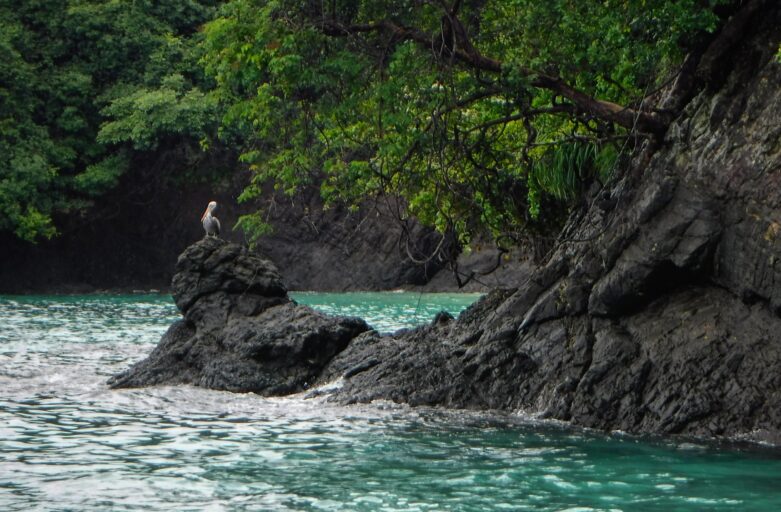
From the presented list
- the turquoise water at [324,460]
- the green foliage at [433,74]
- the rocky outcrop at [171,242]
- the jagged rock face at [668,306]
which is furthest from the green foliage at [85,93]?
the jagged rock face at [668,306]

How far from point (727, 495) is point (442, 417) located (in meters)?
4.30

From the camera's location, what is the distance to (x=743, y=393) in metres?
11.6

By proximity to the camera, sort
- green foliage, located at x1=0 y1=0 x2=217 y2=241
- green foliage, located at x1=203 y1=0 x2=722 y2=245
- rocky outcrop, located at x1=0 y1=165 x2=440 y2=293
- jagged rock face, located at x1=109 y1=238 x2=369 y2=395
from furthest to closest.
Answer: rocky outcrop, located at x1=0 y1=165 x2=440 y2=293 → green foliage, located at x1=0 y1=0 x2=217 y2=241 → jagged rock face, located at x1=109 y1=238 x2=369 y2=395 → green foliage, located at x1=203 y1=0 x2=722 y2=245

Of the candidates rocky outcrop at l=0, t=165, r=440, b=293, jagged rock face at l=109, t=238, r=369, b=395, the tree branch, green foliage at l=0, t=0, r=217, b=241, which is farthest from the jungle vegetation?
rocky outcrop at l=0, t=165, r=440, b=293

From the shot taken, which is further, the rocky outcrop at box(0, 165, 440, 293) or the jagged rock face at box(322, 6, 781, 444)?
the rocky outcrop at box(0, 165, 440, 293)

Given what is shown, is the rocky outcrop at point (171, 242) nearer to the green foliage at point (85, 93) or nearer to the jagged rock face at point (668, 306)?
the green foliage at point (85, 93)

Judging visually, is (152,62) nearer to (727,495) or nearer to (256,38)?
(256,38)

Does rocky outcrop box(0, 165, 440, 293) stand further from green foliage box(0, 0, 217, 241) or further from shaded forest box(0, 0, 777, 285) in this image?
shaded forest box(0, 0, 777, 285)

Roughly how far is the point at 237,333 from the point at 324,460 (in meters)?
5.84

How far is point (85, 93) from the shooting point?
39.1 metres

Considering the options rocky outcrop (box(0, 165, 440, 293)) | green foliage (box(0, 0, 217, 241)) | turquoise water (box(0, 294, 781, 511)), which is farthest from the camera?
rocky outcrop (box(0, 165, 440, 293))

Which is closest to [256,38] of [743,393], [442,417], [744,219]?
[442,417]

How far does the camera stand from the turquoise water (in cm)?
914

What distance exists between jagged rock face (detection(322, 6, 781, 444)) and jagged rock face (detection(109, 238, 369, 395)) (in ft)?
5.20
